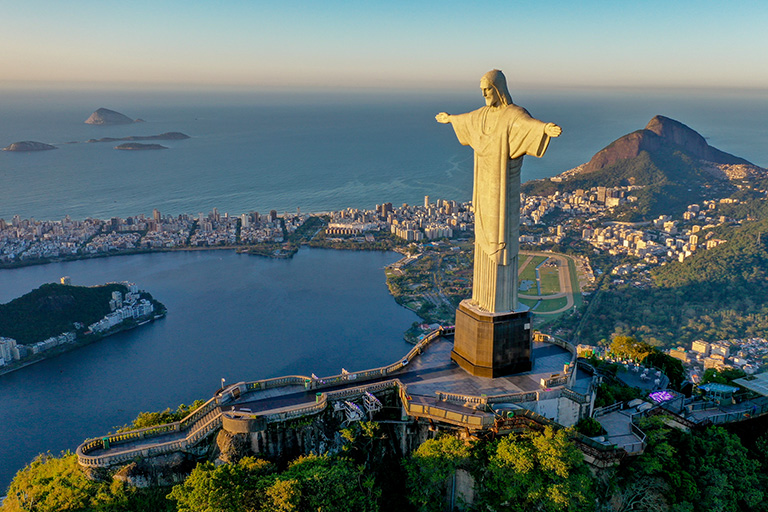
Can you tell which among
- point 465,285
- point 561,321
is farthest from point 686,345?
point 465,285

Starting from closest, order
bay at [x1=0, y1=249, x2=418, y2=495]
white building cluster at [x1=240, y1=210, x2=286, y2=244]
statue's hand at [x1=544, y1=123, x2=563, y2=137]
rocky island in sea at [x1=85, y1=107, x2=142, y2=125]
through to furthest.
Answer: statue's hand at [x1=544, y1=123, x2=563, y2=137] < bay at [x1=0, y1=249, x2=418, y2=495] < white building cluster at [x1=240, y1=210, x2=286, y2=244] < rocky island in sea at [x1=85, y1=107, x2=142, y2=125]

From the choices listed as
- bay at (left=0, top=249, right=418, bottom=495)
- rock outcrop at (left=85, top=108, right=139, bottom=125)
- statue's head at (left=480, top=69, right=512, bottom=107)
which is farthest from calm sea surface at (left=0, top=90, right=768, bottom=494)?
rock outcrop at (left=85, top=108, right=139, bottom=125)

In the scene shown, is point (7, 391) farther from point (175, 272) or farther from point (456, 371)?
point (456, 371)

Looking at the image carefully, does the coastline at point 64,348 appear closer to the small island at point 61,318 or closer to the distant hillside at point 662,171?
the small island at point 61,318

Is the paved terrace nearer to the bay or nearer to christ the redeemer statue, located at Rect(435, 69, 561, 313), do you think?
christ the redeemer statue, located at Rect(435, 69, 561, 313)

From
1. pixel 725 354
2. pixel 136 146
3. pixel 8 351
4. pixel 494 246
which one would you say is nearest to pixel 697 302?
pixel 725 354

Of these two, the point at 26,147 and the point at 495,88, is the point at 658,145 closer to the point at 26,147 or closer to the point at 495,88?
the point at 495,88
